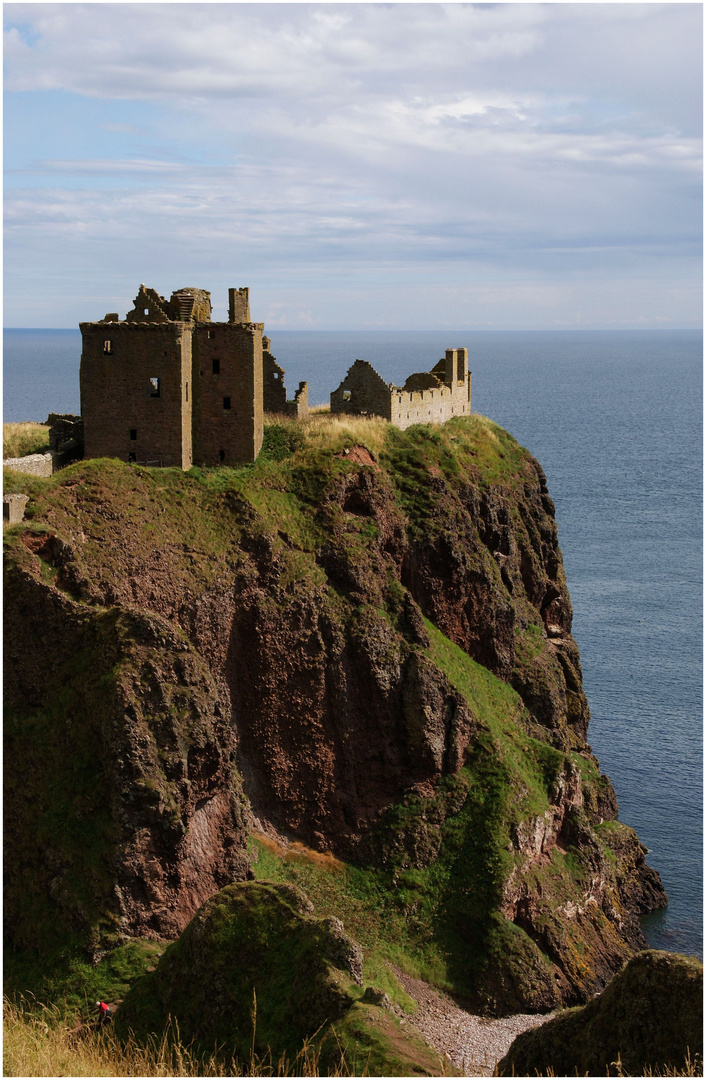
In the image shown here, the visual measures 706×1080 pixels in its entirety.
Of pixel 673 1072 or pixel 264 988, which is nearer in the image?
pixel 673 1072

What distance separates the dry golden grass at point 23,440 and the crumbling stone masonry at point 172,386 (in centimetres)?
245

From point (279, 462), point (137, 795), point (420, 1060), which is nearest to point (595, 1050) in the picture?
point (420, 1060)

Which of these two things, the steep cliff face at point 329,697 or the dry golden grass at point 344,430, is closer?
the steep cliff face at point 329,697

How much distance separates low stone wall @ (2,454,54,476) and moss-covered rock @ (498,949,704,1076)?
32041mm

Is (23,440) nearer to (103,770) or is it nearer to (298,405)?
(298,405)

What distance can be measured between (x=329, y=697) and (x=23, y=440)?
19418 millimetres

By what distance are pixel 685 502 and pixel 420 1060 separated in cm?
14126

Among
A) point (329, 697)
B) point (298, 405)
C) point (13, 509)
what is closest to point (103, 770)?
point (13, 509)

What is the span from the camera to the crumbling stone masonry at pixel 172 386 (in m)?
56.1

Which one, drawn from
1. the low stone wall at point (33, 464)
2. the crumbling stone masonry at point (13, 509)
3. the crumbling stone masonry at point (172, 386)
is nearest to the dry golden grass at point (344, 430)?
the crumbling stone masonry at point (172, 386)

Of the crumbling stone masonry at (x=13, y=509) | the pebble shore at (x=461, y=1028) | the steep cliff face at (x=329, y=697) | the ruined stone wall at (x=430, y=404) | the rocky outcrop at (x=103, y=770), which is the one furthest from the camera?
the ruined stone wall at (x=430, y=404)

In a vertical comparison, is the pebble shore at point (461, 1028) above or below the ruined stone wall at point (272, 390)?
below

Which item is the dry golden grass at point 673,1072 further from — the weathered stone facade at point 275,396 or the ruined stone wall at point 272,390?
the ruined stone wall at point 272,390

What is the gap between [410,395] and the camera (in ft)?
233
